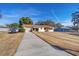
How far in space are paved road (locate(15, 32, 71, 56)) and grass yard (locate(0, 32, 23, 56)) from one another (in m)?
0.08

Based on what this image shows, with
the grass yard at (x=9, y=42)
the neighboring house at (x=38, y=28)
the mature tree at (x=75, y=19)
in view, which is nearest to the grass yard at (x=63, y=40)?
the neighboring house at (x=38, y=28)

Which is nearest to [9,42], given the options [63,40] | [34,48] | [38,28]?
[34,48]

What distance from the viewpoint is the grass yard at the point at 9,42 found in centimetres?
513

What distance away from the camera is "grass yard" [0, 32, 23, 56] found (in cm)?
513

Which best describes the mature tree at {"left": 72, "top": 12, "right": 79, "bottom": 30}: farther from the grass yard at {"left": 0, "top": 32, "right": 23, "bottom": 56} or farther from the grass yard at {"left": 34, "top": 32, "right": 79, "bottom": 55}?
the grass yard at {"left": 0, "top": 32, "right": 23, "bottom": 56}

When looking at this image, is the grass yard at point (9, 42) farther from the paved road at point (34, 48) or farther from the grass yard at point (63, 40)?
the grass yard at point (63, 40)

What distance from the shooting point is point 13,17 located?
518 cm

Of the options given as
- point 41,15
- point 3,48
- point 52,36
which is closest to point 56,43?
point 52,36

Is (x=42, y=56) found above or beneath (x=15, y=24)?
beneath

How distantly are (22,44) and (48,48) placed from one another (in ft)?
1.46

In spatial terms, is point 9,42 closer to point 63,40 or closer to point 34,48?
point 34,48

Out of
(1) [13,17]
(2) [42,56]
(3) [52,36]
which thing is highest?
(1) [13,17]

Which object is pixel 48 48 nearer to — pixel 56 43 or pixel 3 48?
pixel 56 43

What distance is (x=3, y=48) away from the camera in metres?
5.16
